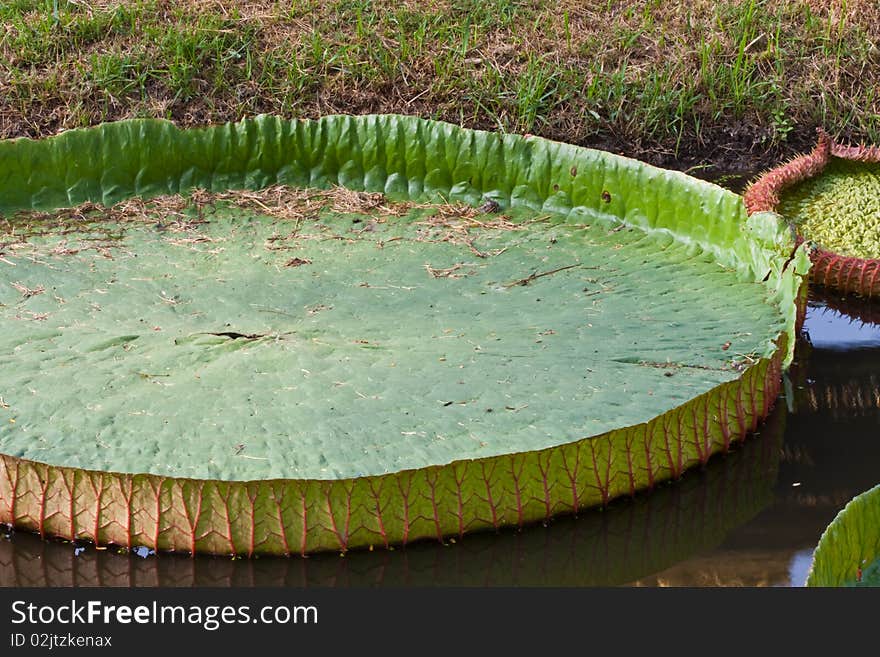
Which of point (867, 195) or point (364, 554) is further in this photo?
point (867, 195)

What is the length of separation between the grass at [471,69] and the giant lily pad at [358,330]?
3.36ft

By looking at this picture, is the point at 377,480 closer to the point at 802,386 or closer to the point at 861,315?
the point at 802,386

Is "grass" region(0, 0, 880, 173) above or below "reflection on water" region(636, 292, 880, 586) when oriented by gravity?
A: above

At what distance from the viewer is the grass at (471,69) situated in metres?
4.35

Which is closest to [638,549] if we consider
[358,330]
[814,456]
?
[814,456]

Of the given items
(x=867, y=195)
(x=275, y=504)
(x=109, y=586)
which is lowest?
(x=109, y=586)

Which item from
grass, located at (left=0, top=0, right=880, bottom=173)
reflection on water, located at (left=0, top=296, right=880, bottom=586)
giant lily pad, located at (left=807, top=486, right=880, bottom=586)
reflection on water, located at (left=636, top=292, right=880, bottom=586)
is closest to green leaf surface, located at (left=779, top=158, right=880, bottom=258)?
reflection on water, located at (left=636, top=292, right=880, bottom=586)

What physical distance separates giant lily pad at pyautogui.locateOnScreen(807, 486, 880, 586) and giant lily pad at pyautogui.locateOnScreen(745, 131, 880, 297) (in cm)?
158

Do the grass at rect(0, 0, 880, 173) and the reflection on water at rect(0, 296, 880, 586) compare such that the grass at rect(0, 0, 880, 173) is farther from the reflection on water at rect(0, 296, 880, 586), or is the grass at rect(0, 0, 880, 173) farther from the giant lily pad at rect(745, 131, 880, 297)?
the reflection on water at rect(0, 296, 880, 586)

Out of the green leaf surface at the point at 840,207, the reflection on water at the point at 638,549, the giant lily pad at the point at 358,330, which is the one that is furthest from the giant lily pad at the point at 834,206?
the reflection on water at the point at 638,549

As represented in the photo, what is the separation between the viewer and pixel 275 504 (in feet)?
6.23

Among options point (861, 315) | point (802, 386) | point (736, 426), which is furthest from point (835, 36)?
point (736, 426)

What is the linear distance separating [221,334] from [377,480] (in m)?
0.69

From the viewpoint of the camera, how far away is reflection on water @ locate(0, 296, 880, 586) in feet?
6.30
